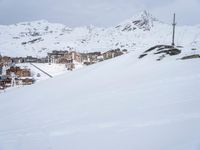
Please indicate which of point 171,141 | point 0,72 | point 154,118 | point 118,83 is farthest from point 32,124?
point 0,72

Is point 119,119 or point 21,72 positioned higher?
point 119,119

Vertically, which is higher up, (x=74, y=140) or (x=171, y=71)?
(x=171, y=71)

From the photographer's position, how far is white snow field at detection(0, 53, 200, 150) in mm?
6328

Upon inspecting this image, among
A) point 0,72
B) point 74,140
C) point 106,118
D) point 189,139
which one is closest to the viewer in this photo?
point 189,139

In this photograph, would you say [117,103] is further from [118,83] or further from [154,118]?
[118,83]

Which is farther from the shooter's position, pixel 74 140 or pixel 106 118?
pixel 106 118

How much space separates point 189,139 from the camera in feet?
18.0

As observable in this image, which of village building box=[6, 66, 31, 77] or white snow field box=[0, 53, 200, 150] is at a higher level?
white snow field box=[0, 53, 200, 150]

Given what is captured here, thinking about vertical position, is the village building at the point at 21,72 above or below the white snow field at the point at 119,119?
below

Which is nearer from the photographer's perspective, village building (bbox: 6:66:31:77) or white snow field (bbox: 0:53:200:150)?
white snow field (bbox: 0:53:200:150)

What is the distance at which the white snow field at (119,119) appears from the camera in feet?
20.8

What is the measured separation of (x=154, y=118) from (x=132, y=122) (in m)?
0.60

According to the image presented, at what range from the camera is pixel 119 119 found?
820cm

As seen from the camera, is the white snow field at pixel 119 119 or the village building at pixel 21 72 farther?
the village building at pixel 21 72
